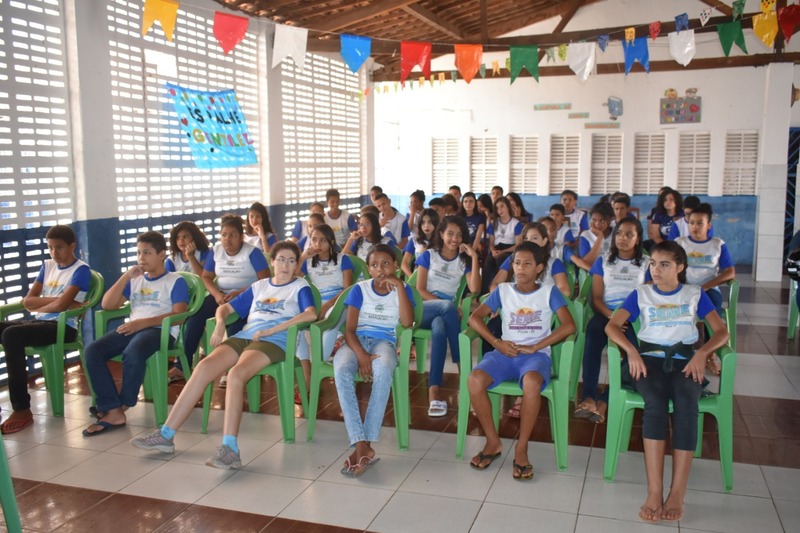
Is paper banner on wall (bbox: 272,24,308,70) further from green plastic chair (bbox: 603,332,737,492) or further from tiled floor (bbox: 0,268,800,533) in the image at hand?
green plastic chair (bbox: 603,332,737,492)

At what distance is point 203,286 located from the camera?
4422 mm

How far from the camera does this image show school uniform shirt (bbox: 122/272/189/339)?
420cm

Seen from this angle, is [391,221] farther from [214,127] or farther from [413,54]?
[214,127]

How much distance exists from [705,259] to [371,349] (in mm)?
2707

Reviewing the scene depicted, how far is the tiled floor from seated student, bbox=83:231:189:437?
0.17 m

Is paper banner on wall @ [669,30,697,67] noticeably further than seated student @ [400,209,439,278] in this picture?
Yes

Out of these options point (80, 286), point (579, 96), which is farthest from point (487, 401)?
point (579, 96)

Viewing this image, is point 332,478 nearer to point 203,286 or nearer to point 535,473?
point 535,473

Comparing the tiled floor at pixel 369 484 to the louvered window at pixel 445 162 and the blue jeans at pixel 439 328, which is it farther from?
the louvered window at pixel 445 162

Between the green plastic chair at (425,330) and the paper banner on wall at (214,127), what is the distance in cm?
306

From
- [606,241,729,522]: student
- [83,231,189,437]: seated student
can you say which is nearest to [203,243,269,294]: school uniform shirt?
[83,231,189,437]: seated student

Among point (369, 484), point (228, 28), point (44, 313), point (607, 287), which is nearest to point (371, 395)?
point (369, 484)

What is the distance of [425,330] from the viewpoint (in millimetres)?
4398

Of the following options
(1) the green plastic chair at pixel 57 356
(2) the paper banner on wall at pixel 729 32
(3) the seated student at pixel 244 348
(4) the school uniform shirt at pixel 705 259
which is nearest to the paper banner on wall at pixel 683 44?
(2) the paper banner on wall at pixel 729 32
